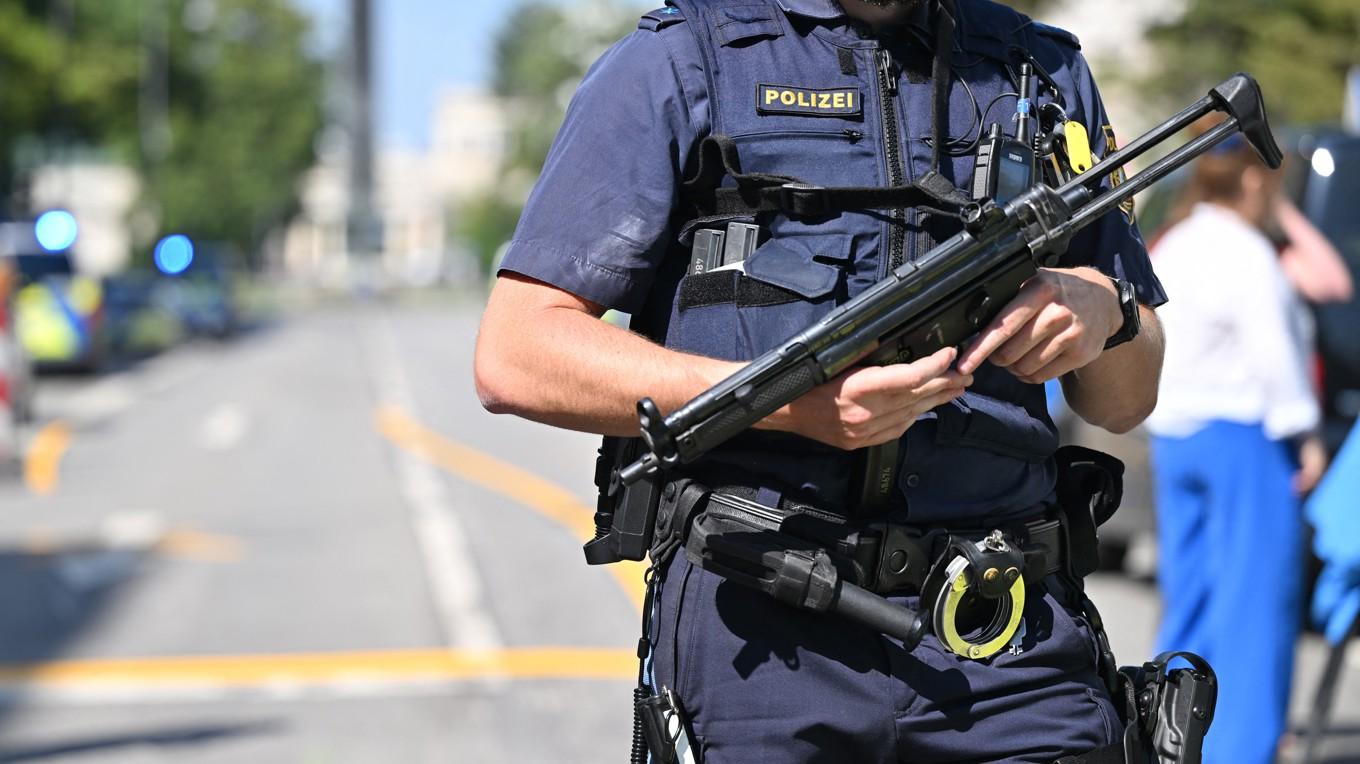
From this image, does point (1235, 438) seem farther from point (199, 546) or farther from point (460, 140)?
point (460, 140)

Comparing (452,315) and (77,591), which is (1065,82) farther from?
(452,315)

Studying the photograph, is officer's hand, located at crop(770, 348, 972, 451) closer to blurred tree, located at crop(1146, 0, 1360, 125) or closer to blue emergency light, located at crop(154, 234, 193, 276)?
blue emergency light, located at crop(154, 234, 193, 276)

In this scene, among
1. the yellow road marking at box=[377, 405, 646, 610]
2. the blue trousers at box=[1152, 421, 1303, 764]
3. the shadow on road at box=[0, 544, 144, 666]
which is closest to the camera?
the blue trousers at box=[1152, 421, 1303, 764]

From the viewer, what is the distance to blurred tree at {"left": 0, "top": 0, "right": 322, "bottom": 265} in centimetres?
4025

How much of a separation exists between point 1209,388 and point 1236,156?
2.06 feet

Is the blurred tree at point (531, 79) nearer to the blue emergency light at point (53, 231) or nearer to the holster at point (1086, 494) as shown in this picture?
the blue emergency light at point (53, 231)

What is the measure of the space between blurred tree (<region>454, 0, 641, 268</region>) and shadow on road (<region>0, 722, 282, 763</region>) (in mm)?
66475

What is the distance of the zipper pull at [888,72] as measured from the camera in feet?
7.54

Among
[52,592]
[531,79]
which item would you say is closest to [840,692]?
[52,592]

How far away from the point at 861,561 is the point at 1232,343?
8.99 feet

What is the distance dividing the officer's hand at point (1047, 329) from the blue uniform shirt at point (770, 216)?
0.37ft

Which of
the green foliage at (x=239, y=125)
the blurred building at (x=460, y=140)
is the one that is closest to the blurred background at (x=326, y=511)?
the green foliage at (x=239, y=125)

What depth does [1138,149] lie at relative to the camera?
2.18 metres

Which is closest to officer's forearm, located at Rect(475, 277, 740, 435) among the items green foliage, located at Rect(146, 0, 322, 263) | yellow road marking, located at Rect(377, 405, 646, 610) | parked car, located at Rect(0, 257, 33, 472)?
yellow road marking, located at Rect(377, 405, 646, 610)
